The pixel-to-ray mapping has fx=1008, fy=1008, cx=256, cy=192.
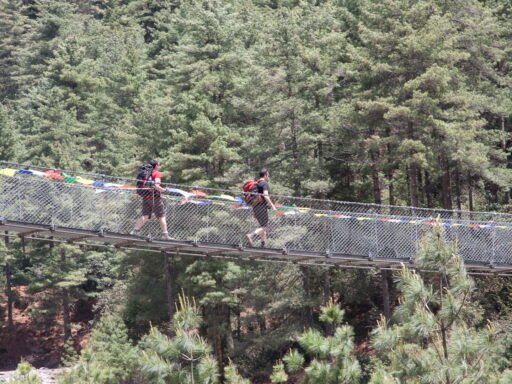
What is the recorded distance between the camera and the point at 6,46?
47688mm

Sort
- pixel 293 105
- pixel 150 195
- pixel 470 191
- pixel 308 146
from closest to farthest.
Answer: pixel 150 195, pixel 293 105, pixel 308 146, pixel 470 191

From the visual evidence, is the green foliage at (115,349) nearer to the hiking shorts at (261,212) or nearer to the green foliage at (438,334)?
the hiking shorts at (261,212)

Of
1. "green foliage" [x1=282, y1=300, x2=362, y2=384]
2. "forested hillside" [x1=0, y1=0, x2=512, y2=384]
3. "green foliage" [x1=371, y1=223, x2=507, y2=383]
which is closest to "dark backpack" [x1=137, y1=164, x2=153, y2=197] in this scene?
"green foliage" [x1=282, y1=300, x2=362, y2=384]

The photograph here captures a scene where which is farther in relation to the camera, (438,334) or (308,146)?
(308,146)

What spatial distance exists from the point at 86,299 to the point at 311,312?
1013cm

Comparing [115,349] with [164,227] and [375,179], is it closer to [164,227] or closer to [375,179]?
[375,179]

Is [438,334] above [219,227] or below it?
below

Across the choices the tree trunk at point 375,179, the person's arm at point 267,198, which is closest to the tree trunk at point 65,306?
the tree trunk at point 375,179

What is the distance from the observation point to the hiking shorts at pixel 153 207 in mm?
12969

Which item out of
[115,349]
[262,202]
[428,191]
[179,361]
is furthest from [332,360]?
[428,191]

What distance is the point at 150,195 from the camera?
13.0 meters

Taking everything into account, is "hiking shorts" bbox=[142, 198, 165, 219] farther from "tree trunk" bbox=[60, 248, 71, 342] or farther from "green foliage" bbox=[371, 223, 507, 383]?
"tree trunk" bbox=[60, 248, 71, 342]

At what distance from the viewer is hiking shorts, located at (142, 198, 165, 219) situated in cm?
1297

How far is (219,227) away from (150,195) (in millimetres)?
4326
